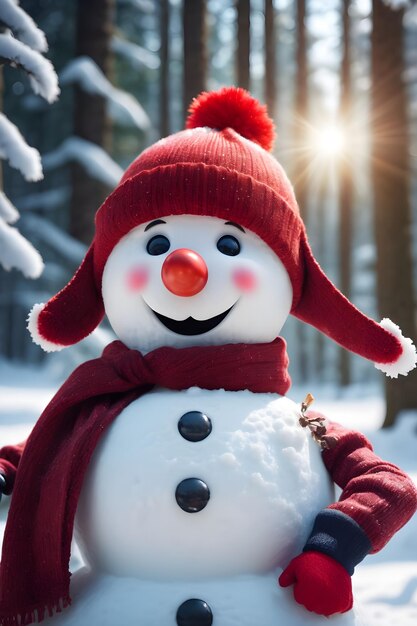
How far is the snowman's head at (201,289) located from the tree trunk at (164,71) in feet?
28.9

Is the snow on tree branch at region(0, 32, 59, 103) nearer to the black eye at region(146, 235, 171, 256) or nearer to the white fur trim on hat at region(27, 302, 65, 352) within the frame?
the white fur trim on hat at region(27, 302, 65, 352)

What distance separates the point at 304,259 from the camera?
2.25 metres

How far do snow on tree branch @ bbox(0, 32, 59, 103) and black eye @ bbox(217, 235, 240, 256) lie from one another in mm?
1513

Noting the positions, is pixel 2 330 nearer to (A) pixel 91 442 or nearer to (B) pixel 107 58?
(B) pixel 107 58

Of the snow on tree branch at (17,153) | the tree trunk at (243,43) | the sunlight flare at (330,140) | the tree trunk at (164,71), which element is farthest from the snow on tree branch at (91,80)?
the sunlight flare at (330,140)

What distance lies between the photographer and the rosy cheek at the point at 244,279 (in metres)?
1.96

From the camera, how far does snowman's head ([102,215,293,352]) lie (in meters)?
1.96

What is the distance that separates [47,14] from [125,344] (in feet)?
38.0

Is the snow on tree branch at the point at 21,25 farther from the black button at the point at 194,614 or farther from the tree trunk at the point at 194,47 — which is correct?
the tree trunk at the point at 194,47

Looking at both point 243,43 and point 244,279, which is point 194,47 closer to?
point 243,43

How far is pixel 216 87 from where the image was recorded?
1266 cm

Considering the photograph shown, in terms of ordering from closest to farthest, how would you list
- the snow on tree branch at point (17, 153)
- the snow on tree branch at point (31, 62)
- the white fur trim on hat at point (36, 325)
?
the white fur trim on hat at point (36, 325)
the snow on tree branch at point (31, 62)
the snow on tree branch at point (17, 153)

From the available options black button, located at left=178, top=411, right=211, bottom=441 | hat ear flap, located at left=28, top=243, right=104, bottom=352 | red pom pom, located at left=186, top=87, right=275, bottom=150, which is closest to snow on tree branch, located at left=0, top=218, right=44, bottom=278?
hat ear flap, located at left=28, top=243, right=104, bottom=352

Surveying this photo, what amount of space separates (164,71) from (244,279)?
424 inches
